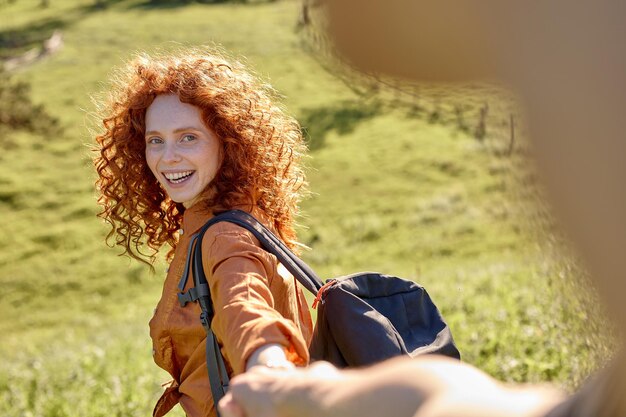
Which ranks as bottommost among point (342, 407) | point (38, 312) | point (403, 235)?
point (38, 312)

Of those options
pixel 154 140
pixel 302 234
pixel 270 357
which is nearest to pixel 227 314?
pixel 270 357

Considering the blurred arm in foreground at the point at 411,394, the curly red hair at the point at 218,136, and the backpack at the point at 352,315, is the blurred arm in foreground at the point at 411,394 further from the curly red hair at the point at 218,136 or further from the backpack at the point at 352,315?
the curly red hair at the point at 218,136

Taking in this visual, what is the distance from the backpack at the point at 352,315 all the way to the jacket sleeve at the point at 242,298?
0.14 feet

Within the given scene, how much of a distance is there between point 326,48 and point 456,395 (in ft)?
0.78

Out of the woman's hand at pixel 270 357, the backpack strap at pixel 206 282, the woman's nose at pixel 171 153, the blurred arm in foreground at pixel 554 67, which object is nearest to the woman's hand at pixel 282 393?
the blurred arm in foreground at pixel 554 67

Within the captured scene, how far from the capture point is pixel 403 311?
1996 mm

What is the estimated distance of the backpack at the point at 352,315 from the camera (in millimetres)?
1785

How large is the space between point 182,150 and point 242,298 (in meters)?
0.71

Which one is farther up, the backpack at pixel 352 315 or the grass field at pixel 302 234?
the backpack at pixel 352 315

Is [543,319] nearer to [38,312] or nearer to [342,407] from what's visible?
[342,407]

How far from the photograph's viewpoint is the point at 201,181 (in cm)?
244

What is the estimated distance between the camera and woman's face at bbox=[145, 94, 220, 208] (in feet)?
7.96

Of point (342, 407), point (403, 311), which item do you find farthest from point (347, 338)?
point (342, 407)

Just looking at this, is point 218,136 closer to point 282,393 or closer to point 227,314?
point 227,314
